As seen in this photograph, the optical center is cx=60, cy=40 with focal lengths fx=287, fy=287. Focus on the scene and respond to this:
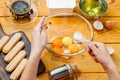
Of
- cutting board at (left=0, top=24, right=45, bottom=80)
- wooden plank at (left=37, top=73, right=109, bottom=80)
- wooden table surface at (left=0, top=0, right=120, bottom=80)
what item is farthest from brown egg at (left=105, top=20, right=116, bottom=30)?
cutting board at (left=0, top=24, right=45, bottom=80)

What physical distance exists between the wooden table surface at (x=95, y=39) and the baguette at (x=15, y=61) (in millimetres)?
92

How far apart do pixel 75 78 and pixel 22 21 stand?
37 centimetres

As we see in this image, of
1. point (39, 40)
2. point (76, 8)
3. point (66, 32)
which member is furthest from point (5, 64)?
point (76, 8)

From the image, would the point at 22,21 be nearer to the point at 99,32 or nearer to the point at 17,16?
the point at 17,16

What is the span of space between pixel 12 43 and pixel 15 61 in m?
0.09

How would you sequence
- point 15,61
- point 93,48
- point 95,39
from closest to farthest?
point 93,48 → point 15,61 → point 95,39

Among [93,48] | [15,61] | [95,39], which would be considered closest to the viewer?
[93,48]

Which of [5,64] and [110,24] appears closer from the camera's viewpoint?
[5,64]

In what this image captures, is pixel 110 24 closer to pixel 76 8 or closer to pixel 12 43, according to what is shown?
pixel 76 8

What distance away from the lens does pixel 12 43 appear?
1.24 m

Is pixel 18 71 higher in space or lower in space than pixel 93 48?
lower

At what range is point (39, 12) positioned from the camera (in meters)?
1.37

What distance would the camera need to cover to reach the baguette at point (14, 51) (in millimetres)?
1198

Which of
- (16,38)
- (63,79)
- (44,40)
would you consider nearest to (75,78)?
(63,79)
